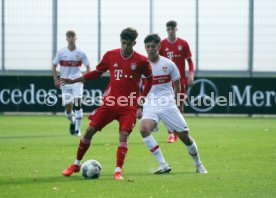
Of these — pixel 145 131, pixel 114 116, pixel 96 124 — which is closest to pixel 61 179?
pixel 96 124

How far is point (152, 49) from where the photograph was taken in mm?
13164

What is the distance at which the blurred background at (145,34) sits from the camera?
1131 inches

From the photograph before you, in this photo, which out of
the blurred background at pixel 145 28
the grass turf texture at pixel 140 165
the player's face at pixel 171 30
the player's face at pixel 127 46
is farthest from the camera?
the blurred background at pixel 145 28

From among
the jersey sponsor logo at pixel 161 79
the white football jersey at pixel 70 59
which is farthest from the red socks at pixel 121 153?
the white football jersey at pixel 70 59

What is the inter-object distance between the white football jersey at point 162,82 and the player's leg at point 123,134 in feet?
3.73

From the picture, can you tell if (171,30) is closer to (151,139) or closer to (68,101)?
(68,101)

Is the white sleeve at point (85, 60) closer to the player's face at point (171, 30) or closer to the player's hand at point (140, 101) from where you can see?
the player's face at point (171, 30)

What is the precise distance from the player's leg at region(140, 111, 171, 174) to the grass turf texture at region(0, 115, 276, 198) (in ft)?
0.58

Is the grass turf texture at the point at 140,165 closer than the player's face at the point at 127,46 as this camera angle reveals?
Yes

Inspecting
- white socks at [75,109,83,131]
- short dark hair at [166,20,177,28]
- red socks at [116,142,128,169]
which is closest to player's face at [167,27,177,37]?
short dark hair at [166,20,177,28]

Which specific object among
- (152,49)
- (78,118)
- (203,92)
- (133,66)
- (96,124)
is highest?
(152,49)

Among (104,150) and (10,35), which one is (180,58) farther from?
(10,35)

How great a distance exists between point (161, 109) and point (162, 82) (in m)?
→ 0.77

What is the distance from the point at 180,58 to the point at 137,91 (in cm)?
632
